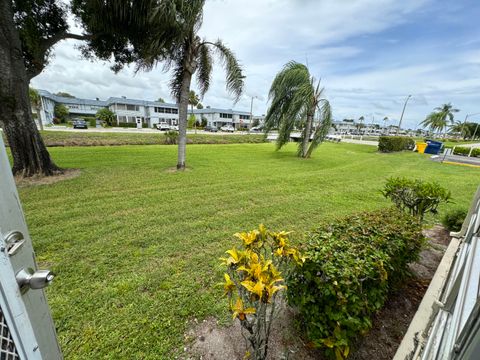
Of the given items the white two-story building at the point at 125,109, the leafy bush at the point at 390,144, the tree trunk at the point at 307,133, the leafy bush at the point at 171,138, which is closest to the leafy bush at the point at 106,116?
the white two-story building at the point at 125,109

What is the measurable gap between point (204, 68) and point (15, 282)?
29.9 ft

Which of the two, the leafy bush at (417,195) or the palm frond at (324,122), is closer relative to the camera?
the leafy bush at (417,195)

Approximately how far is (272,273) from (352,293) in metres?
0.62

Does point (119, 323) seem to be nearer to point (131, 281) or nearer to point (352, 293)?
point (131, 281)

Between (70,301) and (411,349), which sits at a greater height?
(411,349)

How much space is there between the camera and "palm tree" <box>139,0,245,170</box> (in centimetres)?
587

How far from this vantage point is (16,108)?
5594 millimetres

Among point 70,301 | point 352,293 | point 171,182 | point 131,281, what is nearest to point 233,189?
point 171,182

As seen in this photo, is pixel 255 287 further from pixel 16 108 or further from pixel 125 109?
pixel 125 109

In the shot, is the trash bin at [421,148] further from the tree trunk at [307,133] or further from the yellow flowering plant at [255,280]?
the yellow flowering plant at [255,280]

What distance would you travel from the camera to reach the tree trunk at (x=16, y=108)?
17.0 ft

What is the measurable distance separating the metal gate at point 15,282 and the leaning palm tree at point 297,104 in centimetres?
1179

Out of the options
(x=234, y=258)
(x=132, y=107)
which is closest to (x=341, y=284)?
(x=234, y=258)

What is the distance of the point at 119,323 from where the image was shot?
6.62 feet
